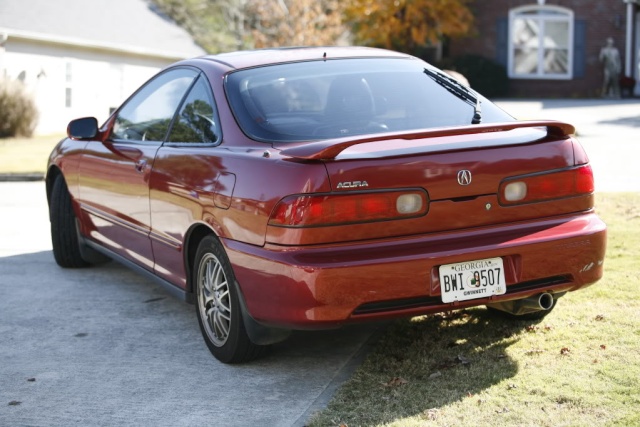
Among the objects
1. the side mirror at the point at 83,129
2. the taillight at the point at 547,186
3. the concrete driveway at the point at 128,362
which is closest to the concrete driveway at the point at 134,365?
the concrete driveway at the point at 128,362

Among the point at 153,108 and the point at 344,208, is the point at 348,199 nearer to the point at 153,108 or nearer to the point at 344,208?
the point at 344,208

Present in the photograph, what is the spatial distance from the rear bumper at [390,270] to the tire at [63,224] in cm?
312

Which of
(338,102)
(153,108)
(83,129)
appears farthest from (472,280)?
(83,129)

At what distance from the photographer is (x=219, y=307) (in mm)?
5098

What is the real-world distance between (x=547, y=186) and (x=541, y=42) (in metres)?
30.4

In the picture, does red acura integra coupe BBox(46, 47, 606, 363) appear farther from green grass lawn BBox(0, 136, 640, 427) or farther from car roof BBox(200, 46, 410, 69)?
green grass lawn BBox(0, 136, 640, 427)

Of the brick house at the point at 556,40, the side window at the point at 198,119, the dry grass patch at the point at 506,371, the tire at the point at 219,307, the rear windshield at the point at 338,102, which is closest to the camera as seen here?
the dry grass patch at the point at 506,371

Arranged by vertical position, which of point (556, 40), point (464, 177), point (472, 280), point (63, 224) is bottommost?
point (63, 224)

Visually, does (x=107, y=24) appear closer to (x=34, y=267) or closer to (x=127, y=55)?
(x=127, y=55)

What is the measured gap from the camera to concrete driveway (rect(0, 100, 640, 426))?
441cm

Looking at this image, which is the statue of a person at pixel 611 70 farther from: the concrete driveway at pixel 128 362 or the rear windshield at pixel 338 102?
the rear windshield at pixel 338 102

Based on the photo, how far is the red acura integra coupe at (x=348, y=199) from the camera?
4.35 m

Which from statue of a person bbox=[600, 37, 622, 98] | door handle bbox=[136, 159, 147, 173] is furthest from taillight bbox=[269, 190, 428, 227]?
statue of a person bbox=[600, 37, 622, 98]

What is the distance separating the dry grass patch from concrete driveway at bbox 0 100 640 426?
243mm
